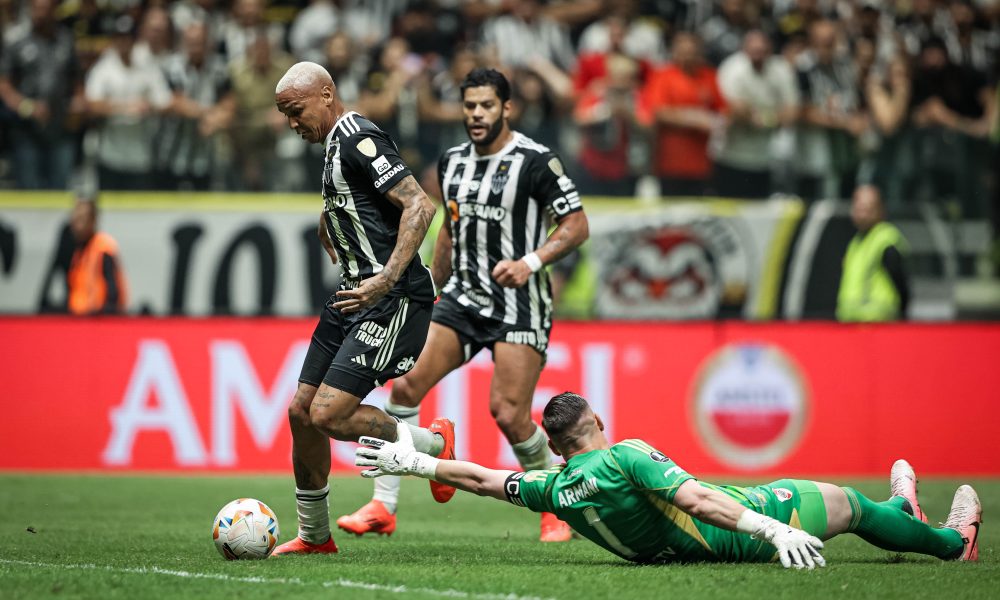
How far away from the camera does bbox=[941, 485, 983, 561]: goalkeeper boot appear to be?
6988 millimetres

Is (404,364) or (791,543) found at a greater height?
(404,364)

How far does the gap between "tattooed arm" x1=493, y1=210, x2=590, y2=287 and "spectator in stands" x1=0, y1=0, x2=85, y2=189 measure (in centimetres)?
760

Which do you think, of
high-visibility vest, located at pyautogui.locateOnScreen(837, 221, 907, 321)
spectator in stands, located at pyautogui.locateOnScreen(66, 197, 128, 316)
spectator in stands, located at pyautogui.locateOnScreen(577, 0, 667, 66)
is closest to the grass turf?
high-visibility vest, located at pyautogui.locateOnScreen(837, 221, 907, 321)

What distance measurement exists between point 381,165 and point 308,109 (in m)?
0.49

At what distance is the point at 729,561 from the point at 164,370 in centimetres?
775

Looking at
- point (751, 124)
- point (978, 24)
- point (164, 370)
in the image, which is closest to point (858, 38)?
point (978, 24)

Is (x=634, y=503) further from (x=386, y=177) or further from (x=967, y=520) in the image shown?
(x=386, y=177)

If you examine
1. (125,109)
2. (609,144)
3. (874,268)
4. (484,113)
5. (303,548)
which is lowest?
(303,548)

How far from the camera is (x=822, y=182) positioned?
47.5 feet

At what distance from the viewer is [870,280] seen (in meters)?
13.7

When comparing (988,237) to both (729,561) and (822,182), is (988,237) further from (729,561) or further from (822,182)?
(729,561)

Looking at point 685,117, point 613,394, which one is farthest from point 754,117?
point 613,394

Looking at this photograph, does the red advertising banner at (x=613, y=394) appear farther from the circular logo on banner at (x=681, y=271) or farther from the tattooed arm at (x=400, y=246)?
the tattooed arm at (x=400, y=246)

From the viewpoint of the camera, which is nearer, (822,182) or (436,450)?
(436,450)
